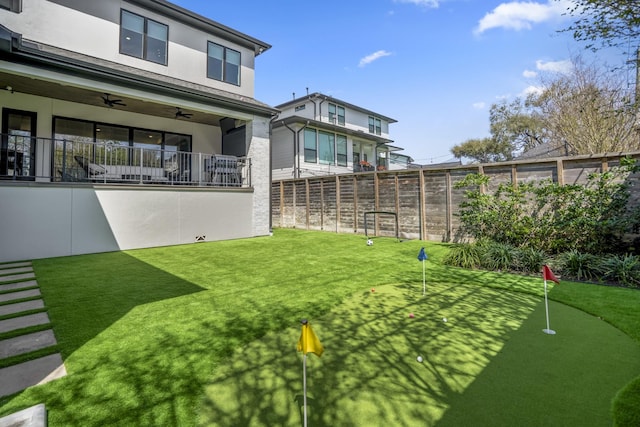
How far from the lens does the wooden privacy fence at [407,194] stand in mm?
7152

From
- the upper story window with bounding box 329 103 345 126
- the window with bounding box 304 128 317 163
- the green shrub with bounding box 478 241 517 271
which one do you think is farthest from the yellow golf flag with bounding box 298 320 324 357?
the upper story window with bounding box 329 103 345 126

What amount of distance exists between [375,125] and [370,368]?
27.2 metres

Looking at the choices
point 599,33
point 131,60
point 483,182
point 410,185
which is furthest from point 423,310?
point 131,60

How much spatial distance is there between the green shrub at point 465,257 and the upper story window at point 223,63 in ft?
34.6

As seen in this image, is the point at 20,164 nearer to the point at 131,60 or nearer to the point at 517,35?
the point at 131,60

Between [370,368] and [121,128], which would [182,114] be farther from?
[370,368]

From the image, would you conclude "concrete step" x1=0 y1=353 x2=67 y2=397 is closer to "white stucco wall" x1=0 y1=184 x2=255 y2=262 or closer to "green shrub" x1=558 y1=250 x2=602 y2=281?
"white stucco wall" x1=0 y1=184 x2=255 y2=262

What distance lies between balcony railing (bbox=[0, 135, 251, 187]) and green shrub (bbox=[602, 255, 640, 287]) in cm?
1001

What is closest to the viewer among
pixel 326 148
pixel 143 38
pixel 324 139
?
pixel 143 38

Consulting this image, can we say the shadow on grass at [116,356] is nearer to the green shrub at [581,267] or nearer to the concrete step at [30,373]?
the concrete step at [30,373]

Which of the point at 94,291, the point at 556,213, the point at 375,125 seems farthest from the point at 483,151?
the point at 94,291

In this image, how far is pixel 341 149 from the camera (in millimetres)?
21688

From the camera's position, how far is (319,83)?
24188 mm

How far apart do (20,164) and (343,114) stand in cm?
2007
